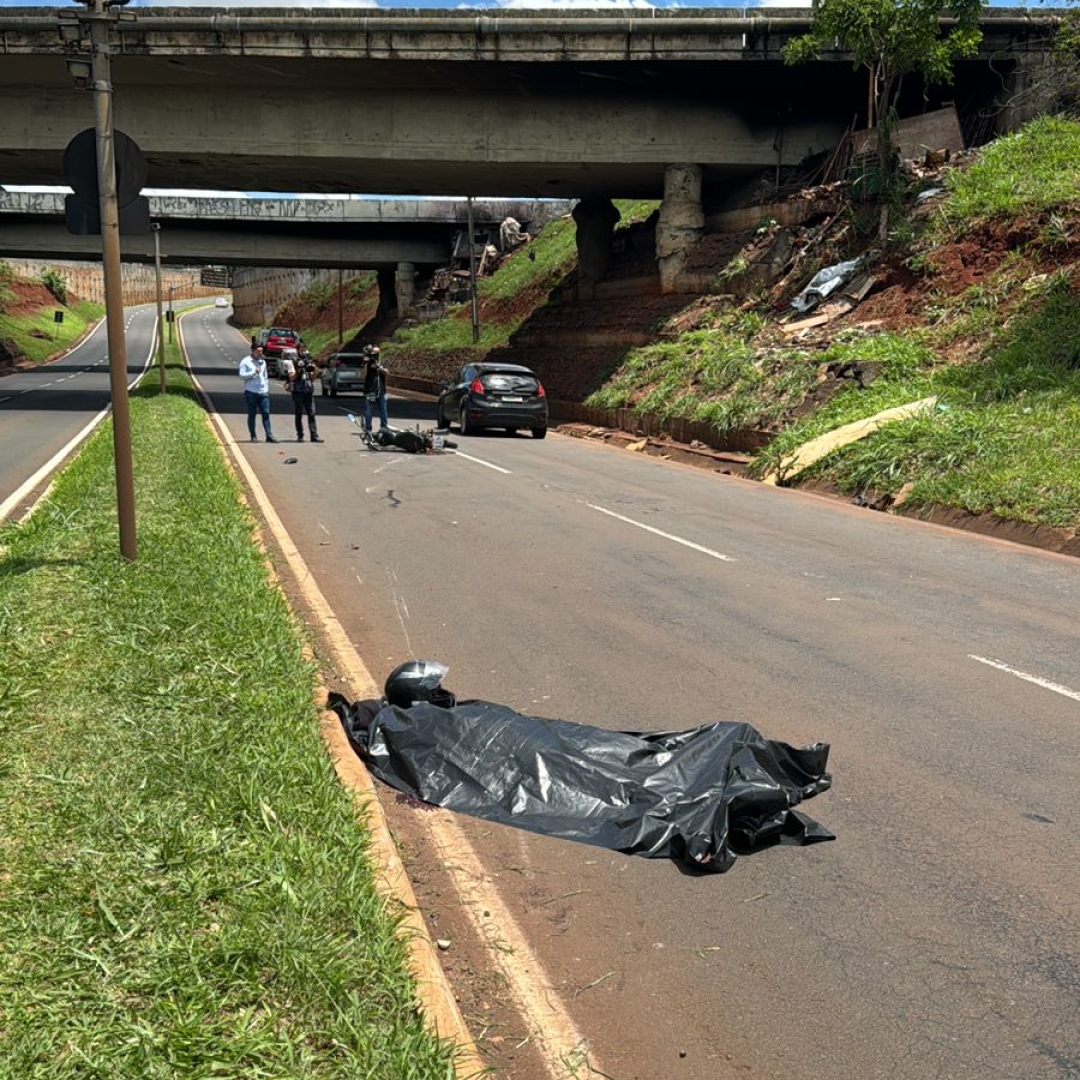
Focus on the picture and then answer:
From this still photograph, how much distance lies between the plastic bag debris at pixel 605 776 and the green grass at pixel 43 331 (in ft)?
235

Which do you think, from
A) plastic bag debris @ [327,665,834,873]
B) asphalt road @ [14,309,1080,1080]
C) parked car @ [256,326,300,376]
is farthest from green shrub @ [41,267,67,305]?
plastic bag debris @ [327,665,834,873]

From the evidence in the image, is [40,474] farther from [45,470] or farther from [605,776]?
[605,776]

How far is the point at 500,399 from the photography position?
997 inches

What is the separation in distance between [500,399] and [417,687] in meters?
20.2

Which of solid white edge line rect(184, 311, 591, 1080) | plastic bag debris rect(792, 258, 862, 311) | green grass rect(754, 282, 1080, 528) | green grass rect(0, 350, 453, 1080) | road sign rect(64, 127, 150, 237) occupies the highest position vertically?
plastic bag debris rect(792, 258, 862, 311)

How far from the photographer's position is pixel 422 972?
3170 mm

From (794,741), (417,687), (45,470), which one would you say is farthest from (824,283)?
(417,687)

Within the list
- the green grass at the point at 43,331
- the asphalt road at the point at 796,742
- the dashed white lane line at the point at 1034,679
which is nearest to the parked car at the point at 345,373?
the asphalt road at the point at 796,742

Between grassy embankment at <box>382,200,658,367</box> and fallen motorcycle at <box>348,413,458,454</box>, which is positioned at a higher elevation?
grassy embankment at <box>382,200,658,367</box>

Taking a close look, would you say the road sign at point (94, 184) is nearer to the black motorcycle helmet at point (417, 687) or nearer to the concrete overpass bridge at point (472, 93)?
the black motorcycle helmet at point (417, 687)

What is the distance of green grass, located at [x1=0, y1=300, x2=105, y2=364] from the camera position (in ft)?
241

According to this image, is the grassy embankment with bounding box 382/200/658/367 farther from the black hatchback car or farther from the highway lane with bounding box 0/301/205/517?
the black hatchback car

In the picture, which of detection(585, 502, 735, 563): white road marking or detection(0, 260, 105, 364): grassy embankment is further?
detection(0, 260, 105, 364): grassy embankment

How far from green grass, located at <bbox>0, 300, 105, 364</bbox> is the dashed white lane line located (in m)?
71.5
